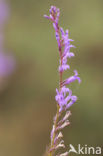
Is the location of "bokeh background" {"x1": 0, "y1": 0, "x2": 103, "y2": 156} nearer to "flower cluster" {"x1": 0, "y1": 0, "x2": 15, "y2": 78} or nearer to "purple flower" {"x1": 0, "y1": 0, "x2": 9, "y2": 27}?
"flower cluster" {"x1": 0, "y1": 0, "x2": 15, "y2": 78}

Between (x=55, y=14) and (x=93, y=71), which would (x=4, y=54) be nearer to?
(x=93, y=71)

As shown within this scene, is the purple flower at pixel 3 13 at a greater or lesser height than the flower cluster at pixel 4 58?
greater

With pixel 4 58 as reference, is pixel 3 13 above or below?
above

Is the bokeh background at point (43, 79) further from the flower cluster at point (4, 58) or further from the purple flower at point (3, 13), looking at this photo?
the purple flower at point (3, 13)

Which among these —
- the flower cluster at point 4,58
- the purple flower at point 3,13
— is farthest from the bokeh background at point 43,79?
the purple flower at point 3,13

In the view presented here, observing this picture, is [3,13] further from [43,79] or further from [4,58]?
[43,79]

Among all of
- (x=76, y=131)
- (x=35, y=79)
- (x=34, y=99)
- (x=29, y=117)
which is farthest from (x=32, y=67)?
(x=76, y=131)

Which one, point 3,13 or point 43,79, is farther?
point 3,13

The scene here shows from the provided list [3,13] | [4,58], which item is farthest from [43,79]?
[3,13]
